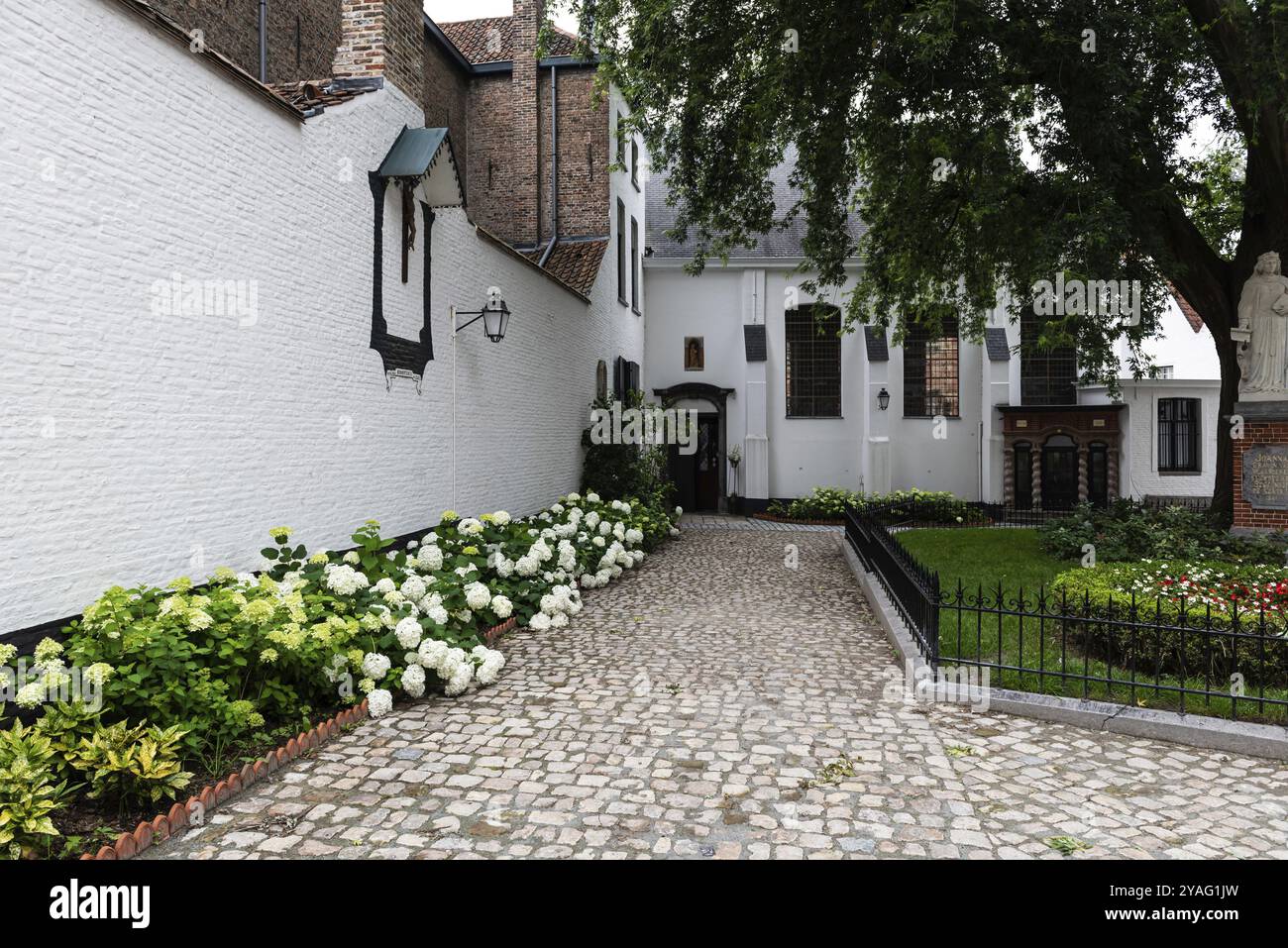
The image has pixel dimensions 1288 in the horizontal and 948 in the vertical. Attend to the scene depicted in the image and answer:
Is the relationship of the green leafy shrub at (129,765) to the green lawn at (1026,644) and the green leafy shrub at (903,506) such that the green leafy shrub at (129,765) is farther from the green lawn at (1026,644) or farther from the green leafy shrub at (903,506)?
the green leafy shrub at (903,506)

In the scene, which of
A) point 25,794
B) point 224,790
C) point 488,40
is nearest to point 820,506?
point 488,40

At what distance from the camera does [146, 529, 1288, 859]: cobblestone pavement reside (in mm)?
3762

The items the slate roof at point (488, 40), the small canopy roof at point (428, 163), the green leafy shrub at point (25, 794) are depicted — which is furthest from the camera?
the slate roof at point (488, 40)

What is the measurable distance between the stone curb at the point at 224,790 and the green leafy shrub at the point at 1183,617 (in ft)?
16.3

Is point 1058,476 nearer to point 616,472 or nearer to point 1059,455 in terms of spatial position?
point 1059,455

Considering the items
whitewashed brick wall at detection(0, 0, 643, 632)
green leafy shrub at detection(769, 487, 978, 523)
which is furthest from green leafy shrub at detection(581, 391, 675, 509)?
whitewashed brick wall at detection(0, 0, 643, 632)

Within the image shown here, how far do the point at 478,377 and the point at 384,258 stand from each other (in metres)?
2.90

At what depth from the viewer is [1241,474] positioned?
1162cm

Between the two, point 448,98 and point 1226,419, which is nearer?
point 1226,419

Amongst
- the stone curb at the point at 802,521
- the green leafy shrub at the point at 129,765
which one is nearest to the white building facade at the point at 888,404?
the stone curb at the point at 802,521

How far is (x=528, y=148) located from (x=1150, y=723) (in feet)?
54.5

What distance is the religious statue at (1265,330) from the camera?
438 inches

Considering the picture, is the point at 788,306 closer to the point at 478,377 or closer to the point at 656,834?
the point at 478,377

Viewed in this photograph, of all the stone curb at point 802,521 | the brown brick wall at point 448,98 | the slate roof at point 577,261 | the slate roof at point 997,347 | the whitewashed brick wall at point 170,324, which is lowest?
the stone curb at point 802,521
